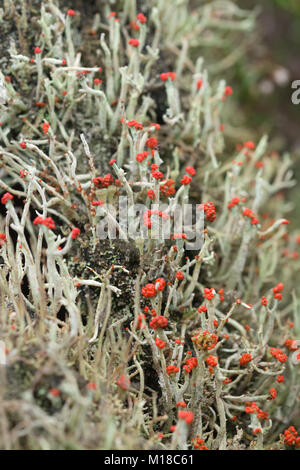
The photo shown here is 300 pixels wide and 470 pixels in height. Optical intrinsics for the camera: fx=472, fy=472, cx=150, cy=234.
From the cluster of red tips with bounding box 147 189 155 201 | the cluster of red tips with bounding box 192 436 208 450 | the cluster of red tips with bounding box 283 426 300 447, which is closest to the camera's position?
the cluster of red tips with bounding box 192 436 208 450

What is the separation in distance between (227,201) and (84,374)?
98 cm

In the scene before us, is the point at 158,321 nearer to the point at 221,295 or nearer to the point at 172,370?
the point at 172,370

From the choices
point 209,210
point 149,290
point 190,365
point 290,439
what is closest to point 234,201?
point 209,210

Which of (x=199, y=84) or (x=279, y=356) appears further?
(x=199, y=84)

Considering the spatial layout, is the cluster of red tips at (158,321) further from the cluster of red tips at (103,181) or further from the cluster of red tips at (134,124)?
the cluster of red tips at (134,124)

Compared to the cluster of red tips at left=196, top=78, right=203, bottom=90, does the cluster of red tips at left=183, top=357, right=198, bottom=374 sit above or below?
below

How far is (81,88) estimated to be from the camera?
187cm

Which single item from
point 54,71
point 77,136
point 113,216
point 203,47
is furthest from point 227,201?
point 203,47

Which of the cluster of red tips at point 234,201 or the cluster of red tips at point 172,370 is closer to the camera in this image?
the cluster of red tips at point 172,370

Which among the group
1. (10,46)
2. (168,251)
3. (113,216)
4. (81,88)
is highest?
(10,46)

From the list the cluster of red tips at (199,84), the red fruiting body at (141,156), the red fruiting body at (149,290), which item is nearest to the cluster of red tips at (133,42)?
the cluster of red tips at (199,84)

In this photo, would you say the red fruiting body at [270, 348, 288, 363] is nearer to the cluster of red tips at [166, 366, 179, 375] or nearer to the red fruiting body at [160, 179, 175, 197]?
the cluster of red tips at [166, 366, 179, 375]

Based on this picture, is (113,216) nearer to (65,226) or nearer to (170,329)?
(65,226)

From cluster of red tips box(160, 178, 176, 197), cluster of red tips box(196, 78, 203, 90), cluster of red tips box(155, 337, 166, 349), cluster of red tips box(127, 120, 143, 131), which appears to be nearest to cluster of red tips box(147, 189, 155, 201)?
cluster of red tips box(160, 178, 176, 197)
